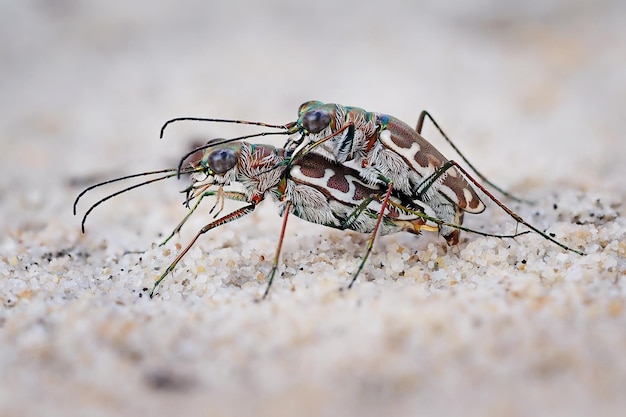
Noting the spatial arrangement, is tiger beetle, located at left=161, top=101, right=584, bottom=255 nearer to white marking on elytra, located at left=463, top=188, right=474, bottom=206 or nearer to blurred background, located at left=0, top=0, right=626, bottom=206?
white marking on elytra, located at left=463, top=188, right=474, bottom=206

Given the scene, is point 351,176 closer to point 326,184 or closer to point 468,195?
point 326,184

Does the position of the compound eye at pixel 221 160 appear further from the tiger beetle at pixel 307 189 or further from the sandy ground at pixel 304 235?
the sandy ground at pixel 304 235

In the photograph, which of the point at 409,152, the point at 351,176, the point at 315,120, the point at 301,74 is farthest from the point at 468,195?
the point at 301,74

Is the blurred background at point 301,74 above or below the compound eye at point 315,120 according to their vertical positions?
above

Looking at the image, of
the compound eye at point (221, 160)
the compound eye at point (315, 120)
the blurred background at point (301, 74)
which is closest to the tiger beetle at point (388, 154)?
the compound eye at point (315, 120)

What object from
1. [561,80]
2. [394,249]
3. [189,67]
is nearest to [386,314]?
[394,249]

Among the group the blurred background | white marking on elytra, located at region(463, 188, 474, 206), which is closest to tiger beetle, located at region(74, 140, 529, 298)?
white marking on elytra, located at region(463, 188, 474, 206)

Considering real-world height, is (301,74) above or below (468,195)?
above
